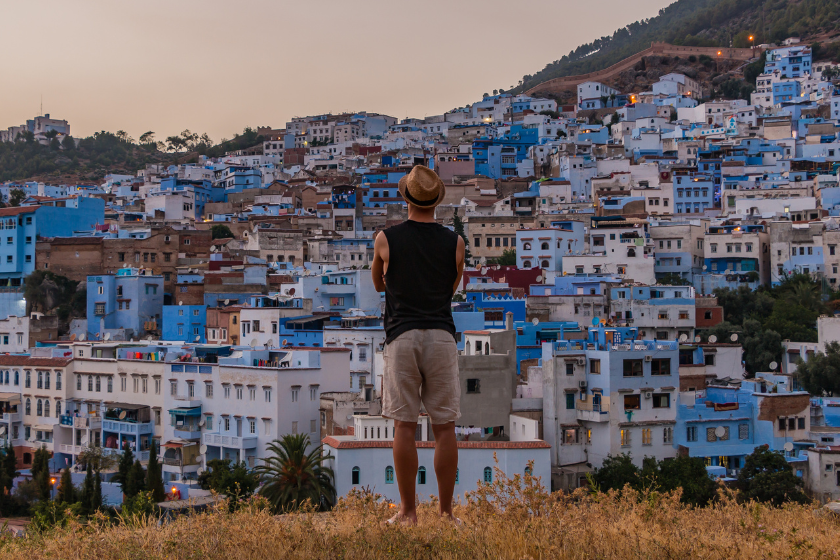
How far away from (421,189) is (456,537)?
207 cm

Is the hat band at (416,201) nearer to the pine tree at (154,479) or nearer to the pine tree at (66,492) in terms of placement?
the pine tree at (154,479)

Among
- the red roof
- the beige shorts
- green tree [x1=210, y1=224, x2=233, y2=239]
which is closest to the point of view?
the beige shorts

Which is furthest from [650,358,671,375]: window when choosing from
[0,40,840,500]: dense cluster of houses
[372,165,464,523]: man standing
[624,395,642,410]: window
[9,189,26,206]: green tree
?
[9,189,26,206]: green tree

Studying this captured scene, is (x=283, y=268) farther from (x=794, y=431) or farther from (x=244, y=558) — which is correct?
(x=244, y=558)

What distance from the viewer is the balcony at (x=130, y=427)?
2677 centimetres

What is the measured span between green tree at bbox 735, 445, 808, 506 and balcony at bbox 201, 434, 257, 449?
12.8 m

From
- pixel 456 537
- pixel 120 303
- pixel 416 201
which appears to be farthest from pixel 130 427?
pixel 456 537

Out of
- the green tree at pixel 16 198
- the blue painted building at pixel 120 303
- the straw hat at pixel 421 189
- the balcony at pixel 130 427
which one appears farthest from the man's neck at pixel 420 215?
the green tree at pixel 16 198

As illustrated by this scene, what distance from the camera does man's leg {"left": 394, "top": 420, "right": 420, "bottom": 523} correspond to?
534 centimetres

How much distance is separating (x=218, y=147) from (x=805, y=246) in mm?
71961

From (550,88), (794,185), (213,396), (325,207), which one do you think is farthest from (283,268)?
(550,88)

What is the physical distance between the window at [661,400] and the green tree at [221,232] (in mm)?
30411

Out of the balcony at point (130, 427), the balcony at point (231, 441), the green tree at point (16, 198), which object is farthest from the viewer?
the green tree at point (16, 198)

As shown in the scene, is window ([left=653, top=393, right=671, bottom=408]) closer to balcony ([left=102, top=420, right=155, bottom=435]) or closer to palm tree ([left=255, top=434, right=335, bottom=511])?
palm tree ([left=255, top=434, right=335, bottom=511])
